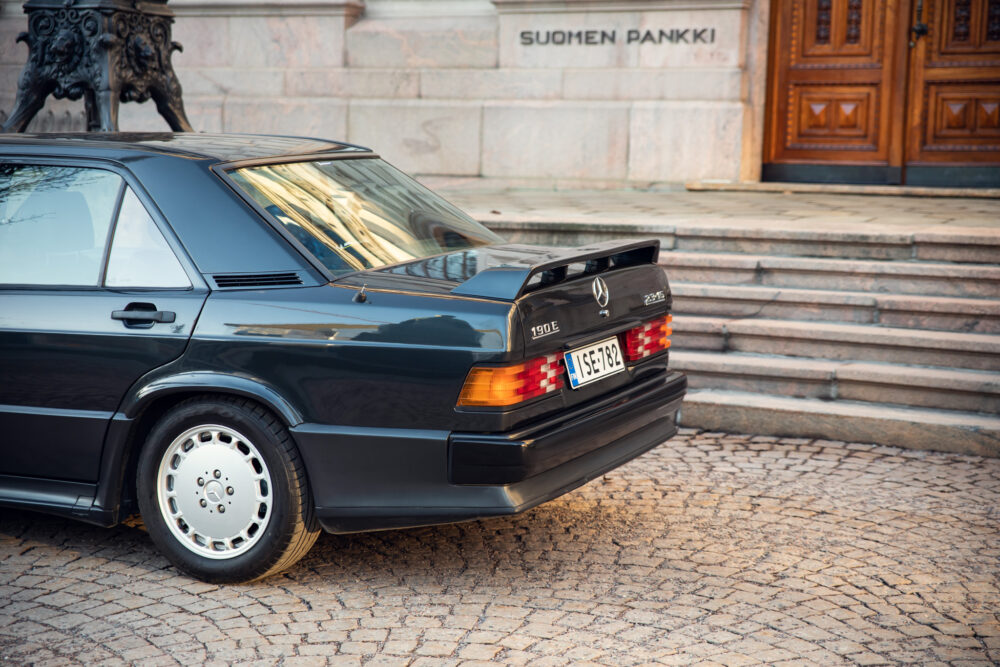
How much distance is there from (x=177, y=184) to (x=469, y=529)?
5.92 feet

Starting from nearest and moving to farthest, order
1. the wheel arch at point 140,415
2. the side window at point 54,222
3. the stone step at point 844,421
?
1. the wheel arch at point 140,415
2. the side window at point 54,222
3. the stone step at point 844,421

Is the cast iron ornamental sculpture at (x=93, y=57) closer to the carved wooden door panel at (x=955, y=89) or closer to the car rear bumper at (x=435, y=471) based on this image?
the car rear bumper at (x=435, y=471)

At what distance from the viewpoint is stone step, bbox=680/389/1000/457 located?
19.8 feet

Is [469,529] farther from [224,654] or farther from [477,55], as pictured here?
[477,55]

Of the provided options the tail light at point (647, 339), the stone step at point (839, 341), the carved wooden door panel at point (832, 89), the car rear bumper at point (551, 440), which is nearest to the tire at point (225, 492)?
the car rear bumper at point (551, 440)

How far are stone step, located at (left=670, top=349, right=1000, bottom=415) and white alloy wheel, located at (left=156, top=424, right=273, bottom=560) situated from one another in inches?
134

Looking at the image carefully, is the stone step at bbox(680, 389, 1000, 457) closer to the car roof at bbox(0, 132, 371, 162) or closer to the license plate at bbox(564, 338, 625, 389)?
the license plate at bbox(564, 338, 625, 389)

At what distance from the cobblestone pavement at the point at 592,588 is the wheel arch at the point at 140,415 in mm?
288

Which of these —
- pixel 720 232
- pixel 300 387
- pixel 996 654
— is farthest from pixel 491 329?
pixel 720 232

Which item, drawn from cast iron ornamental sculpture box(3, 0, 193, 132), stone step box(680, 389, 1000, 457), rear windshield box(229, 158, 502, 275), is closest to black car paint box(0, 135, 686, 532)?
rear windshield box(229, 158, 502, 275)

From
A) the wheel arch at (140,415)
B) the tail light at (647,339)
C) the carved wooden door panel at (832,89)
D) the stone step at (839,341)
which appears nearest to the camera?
the wheel arch at (140,415)

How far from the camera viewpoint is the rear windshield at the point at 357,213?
431 cm

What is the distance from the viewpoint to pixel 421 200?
5.04 m

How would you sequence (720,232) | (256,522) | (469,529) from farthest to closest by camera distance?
(720,232) < (469,529) < (256,522)
